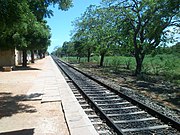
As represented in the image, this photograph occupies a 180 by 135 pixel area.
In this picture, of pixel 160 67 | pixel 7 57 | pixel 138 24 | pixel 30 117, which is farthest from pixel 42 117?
pixel 7 57

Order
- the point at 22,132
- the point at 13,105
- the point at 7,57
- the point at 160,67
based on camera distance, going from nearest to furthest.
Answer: the point at 22,132 → the point at 13,105 → the point at 160,67 → the point at 7,57

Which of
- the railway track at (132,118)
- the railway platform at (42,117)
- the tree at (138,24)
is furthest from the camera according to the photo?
the tree at (138,24)

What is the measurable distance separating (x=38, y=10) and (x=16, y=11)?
2.74 metres

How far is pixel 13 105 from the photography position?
32.7 ft

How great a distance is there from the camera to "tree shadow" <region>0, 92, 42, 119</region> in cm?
888

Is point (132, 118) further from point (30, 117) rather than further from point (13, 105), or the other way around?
point (13, 105)

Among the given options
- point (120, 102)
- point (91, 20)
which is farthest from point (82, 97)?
point (91, 20)

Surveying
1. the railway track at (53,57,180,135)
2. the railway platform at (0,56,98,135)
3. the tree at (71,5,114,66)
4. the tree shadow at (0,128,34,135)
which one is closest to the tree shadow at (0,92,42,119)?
the railway platform at (0,56,98,135)

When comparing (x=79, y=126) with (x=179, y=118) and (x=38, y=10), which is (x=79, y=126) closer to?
(x=179, y=118)

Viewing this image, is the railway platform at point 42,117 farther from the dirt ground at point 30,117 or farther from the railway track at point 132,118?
the railway track at point 132,118

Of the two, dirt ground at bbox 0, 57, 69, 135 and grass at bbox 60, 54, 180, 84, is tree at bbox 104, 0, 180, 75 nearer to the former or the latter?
grass at bbox 60, 54, 180, 84

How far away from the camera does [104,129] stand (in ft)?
22.8

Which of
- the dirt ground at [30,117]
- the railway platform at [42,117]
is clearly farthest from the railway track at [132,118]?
the dirt ground at [30,117]

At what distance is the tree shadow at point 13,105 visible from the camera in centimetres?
888
